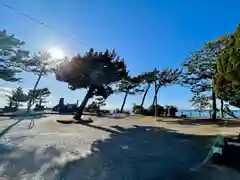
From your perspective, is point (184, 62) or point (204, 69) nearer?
point (204, 69)

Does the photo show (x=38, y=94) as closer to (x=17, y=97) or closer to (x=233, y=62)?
(x=17, y=97)

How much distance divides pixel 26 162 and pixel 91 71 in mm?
11738

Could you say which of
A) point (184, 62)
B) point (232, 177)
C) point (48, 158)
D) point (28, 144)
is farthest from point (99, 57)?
point (232, 177)

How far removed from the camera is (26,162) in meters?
5.23

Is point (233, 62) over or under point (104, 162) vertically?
over

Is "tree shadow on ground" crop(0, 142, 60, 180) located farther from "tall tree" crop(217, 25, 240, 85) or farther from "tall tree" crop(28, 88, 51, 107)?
"tall tree" crop(28, 88, 51, 107)

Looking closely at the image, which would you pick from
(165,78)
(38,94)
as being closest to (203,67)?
(165,78)

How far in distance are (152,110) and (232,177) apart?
23.9 m

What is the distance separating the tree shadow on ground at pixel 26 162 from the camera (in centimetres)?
436

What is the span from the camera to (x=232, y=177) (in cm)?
450

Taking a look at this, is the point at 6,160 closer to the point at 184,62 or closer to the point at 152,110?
the point at 184,62

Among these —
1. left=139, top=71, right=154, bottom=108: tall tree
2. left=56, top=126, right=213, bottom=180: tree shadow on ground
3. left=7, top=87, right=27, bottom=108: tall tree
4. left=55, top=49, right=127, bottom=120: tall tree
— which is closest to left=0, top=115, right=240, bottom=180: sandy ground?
left=56, top=126, right=213, bottom=180: tree shadow on ground

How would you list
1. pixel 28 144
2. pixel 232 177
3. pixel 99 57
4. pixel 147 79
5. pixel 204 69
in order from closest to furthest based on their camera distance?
1. pixel 232 177
2. pixel 28 144
3. pixel 99 57
4. pixel 204 69
5. pixel 147 79

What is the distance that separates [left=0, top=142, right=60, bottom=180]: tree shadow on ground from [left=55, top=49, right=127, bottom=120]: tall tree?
10013 millimetres
